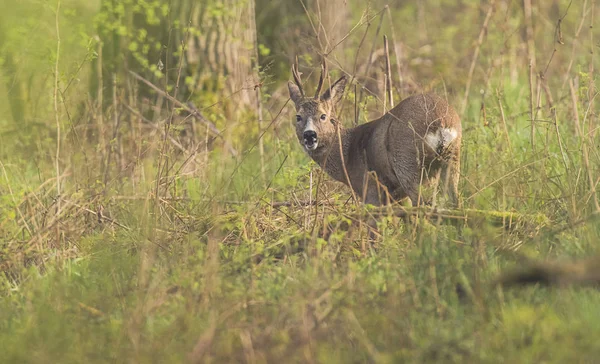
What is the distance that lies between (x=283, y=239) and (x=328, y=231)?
471 mm

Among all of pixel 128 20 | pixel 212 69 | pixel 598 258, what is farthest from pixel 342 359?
pixel 128 20

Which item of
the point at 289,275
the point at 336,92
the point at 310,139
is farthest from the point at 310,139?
the point at 289,275

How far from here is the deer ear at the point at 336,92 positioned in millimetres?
7004

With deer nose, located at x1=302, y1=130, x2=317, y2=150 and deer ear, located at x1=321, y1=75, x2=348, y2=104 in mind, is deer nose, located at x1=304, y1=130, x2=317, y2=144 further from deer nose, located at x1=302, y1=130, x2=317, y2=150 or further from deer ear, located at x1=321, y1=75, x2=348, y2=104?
deer ear, located at x1=321, y1=75, x2=348, y2=104

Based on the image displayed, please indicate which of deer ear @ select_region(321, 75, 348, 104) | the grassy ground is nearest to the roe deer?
deer ear @ select_region(321, 75, 348, 104)

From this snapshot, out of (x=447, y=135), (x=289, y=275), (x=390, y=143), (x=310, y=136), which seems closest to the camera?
(x=289, y=275)

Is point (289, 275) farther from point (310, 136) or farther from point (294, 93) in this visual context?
point (294, 93)

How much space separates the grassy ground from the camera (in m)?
3.65

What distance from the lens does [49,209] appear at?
578 centimetres

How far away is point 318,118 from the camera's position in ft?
23.1

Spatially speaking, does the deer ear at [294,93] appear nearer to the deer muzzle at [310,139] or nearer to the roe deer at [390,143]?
the roe deer at [390,143]

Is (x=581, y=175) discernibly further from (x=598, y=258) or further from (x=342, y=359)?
(x=342, y=359)

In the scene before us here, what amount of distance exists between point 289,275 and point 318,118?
2.69m

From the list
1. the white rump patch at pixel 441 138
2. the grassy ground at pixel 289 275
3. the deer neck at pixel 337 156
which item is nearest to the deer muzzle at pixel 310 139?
the deer neck at pixel 337 156
